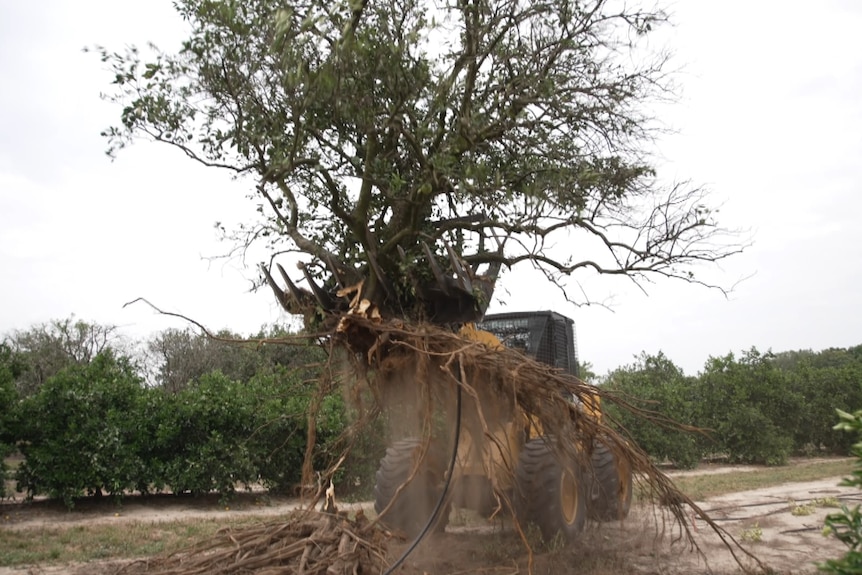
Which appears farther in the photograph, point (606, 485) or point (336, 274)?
point (606, 485)

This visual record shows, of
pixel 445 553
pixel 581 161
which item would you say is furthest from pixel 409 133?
pixel 445 553

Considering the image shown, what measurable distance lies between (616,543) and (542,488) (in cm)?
173

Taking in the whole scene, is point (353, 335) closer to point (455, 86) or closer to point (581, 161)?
point (455, 86)

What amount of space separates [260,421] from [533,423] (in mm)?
7235

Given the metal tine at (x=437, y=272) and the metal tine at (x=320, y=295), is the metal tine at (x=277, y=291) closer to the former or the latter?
the metal tine at (x=320, y=295)

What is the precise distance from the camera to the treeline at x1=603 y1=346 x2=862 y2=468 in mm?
18600

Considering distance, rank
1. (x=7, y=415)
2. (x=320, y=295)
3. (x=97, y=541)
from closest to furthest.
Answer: (x=320, y=295)
(x=97, y=541)
(x=7, y=415)

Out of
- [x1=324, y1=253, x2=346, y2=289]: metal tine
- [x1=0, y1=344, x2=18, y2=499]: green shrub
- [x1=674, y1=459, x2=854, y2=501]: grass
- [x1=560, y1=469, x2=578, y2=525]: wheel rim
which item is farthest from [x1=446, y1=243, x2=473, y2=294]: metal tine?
[x1=0, y1=344, x2=18, y2=499]: green shrub

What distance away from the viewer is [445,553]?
6.76m

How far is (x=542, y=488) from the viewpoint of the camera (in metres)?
6.57

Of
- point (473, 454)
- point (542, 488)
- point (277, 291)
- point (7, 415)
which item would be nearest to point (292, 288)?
point (277, 291)

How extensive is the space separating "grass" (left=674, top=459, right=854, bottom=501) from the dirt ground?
1299 millimetres

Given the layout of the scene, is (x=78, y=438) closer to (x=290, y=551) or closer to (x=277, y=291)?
(x=277, y=291)

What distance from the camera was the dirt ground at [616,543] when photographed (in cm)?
637
